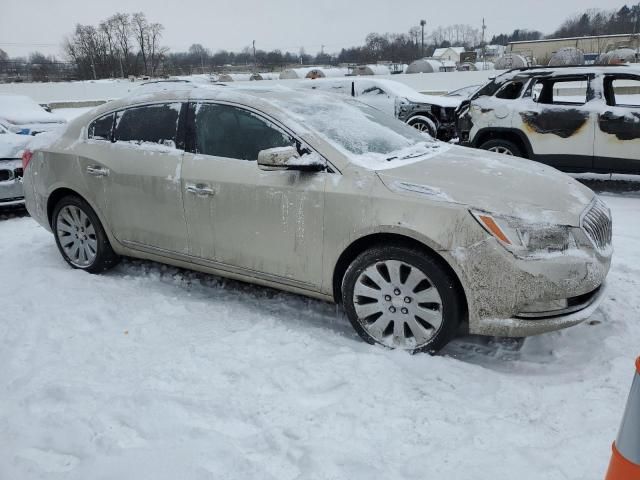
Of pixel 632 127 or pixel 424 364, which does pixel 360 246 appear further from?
pixel 632 127

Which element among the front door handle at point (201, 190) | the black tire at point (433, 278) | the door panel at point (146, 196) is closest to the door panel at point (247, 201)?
the front door handle at point (201, 190)

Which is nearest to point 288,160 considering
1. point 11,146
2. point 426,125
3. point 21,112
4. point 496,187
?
point 496,187

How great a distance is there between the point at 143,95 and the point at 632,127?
6.13 metres

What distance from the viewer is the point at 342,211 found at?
3.21 metres

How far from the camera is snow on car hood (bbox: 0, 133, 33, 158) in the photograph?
6.82 metres

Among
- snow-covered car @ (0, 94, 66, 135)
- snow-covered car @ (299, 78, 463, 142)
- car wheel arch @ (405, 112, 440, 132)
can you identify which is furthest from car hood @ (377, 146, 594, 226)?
→ snow-covered car @ (0, 94, 66, 135)

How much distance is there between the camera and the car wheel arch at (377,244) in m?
3.01

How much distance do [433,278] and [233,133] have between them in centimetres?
175

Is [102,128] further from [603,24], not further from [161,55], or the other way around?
[603,24]

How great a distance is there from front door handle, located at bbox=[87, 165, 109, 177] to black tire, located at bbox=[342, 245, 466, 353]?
2298mm

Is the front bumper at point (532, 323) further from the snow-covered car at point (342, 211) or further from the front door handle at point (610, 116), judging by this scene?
the front door handle at point (610, 116)

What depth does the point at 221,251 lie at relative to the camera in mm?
3791

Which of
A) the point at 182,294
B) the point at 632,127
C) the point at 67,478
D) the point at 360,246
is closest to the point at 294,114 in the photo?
the point at 360,246

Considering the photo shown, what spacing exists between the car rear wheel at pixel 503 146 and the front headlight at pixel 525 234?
5.37 m
